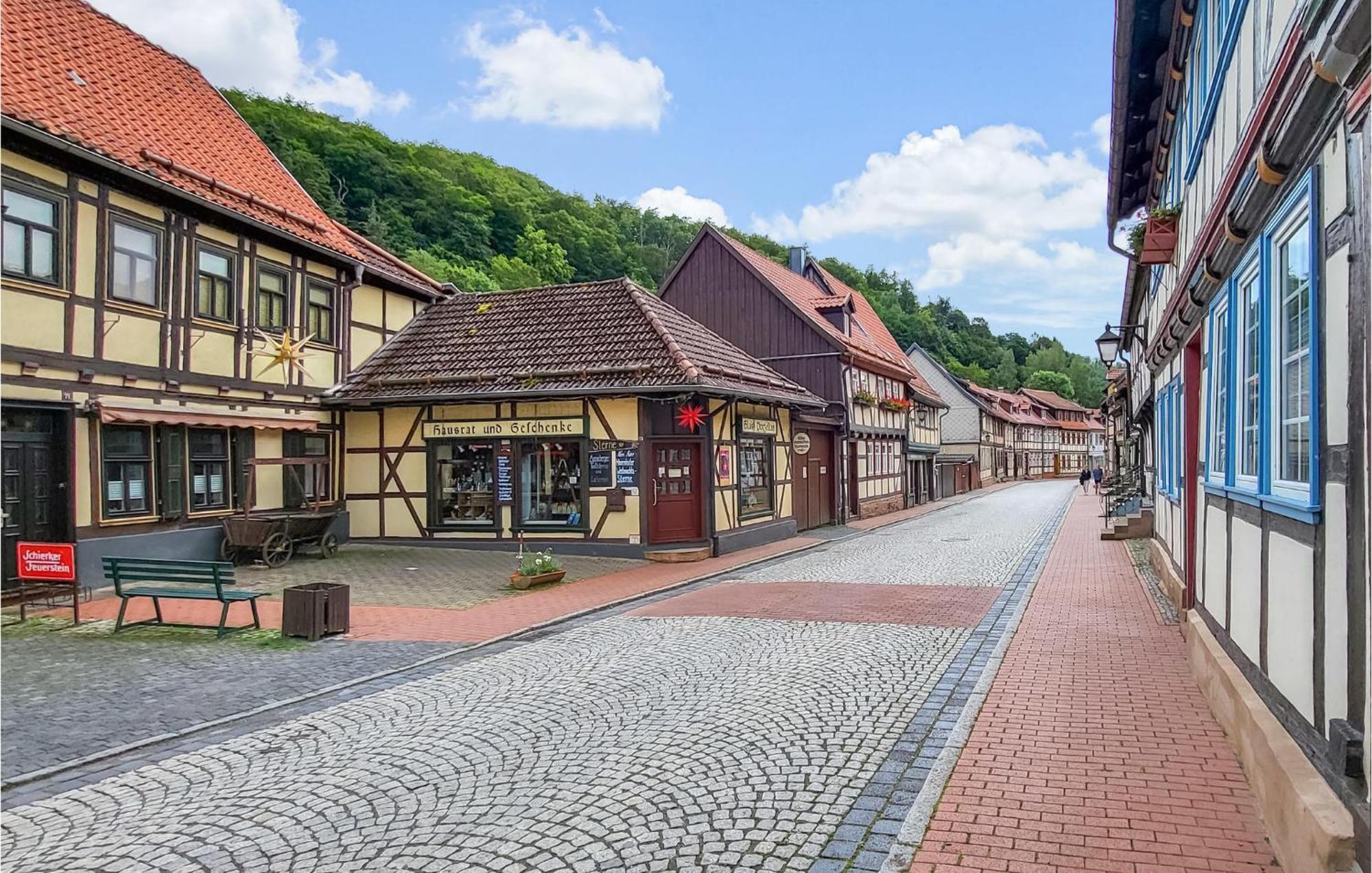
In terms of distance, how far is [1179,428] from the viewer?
9.45 metres

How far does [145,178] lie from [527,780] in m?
11.5

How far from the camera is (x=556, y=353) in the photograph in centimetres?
1736

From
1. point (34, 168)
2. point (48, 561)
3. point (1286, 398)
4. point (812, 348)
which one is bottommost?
point (48, 561)

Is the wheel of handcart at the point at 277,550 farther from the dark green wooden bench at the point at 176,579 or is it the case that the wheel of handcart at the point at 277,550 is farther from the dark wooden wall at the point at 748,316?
the dark wooden wall at the point at 748,316

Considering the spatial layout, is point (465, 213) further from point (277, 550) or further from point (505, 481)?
point (277, 550)

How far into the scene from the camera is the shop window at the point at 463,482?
1708 cm

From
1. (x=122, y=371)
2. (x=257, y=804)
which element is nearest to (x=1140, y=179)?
(x=257, y=804)

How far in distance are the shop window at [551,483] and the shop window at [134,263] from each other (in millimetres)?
6795

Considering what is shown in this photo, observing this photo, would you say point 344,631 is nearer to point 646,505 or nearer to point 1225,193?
point 646,505

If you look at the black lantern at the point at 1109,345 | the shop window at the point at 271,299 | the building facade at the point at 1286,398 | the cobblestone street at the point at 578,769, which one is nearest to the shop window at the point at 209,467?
the shop window at the point at 271,299

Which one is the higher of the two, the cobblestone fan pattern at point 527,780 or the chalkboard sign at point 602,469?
the chalkboard sign at point 602,469

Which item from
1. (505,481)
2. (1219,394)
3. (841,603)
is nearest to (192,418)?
(505,481)

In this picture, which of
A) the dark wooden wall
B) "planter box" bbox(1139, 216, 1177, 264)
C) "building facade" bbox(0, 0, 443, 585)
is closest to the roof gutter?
"building facade" bbox(0, 0, 443, 585)

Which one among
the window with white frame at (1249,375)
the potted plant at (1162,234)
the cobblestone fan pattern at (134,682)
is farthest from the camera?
the potted plant at (1162,234)
